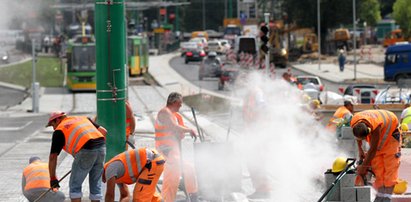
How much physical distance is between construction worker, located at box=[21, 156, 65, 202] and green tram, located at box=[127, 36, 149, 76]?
38.2 m

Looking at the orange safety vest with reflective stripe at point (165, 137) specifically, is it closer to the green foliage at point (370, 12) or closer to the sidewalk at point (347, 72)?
the sidewalk at point (347, 72)

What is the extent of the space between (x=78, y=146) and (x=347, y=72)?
4773 centimetres

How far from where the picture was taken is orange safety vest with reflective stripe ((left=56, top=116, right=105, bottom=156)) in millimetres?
10969

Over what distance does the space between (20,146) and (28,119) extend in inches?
366

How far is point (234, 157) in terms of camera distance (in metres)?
13.8

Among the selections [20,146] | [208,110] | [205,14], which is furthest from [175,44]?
[20,146]

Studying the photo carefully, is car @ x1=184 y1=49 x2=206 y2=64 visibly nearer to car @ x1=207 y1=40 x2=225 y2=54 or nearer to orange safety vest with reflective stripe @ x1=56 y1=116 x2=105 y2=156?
car @ x1=207 y1=40 x2=225 y2=54

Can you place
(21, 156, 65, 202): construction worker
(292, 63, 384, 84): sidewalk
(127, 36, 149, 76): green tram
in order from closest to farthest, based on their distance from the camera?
(21, 156, 65, 202): construction worker < (292, 63, 384, 84): sidewalk < (127, 36, 149, 76): green tram

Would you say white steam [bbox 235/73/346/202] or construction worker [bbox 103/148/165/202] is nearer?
construction worker [bbox 103/148/165/202]

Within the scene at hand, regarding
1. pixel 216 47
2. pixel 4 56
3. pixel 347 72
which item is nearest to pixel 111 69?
pixel 4 56

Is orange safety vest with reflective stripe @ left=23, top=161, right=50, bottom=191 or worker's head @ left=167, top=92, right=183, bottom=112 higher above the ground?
worker's head @ left=167, top=92, right=183, bottom=112

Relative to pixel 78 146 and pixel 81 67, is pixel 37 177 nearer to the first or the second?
pixel 78 146

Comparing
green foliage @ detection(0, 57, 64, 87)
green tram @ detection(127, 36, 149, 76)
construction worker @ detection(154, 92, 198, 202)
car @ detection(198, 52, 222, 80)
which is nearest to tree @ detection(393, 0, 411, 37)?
car @ detection(198, 52, 222, 80)

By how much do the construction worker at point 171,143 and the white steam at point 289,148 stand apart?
6.37 ft
